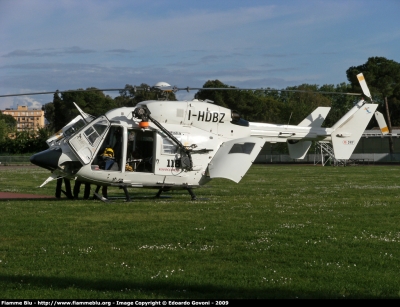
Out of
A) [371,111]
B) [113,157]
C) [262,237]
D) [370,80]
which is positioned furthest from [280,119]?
[262,237]

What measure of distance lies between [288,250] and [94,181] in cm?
1010

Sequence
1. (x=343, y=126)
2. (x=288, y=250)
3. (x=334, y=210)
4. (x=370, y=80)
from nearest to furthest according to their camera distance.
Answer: (x=288, y=250)
(x=334, y=210)
(x=343, y=126)
(x=370, y=80)

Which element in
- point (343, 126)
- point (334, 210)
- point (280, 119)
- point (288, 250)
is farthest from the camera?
point (280, 119)

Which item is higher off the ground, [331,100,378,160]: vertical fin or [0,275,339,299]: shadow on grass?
[331,100,378,160]: vertical fin

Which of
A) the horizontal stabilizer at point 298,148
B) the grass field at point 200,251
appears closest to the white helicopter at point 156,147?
the grass field at point 200,251

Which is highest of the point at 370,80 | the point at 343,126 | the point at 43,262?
the point at 370,80

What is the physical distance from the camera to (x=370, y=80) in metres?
88.7

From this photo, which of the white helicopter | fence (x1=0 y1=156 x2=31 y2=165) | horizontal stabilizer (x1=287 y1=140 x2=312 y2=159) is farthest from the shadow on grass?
fence (x1=0 y1=156 x2=31 y2=165)

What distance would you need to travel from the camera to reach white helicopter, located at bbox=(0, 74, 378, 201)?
1977 centimetres

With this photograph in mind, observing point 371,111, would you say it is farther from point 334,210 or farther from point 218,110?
point 334,210

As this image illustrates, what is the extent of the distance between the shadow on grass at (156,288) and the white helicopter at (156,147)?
10.7m

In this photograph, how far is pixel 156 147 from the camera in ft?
67.5

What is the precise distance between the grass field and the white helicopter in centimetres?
152

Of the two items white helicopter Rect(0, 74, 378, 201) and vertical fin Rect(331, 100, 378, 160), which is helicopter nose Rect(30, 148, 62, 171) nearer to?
white helicopter Rect(0, 74, 378, 201)
